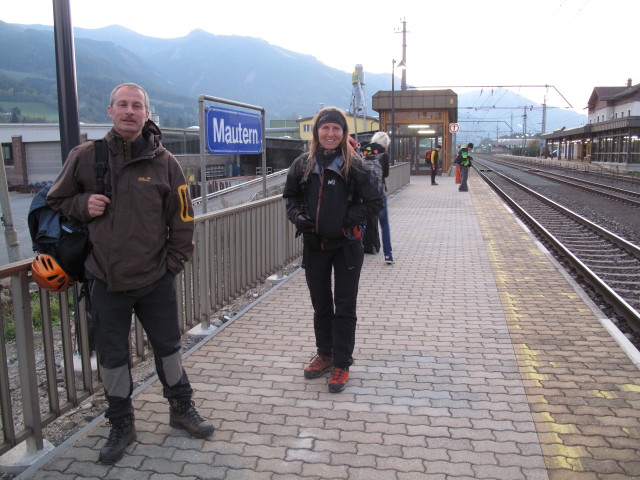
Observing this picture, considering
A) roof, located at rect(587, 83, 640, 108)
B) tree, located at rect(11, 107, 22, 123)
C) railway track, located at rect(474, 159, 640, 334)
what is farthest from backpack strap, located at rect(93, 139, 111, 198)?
tree, located at rect(11, 107, 22, 123)

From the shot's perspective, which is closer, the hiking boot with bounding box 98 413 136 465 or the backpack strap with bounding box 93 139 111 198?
the backpack strap with bounding box 93 139 111 198

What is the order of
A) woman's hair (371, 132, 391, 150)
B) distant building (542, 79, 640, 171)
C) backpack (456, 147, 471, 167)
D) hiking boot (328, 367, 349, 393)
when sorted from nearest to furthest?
hiking boot (328, 367, 349, 393) < woman's hair (371, 132, 391, 150) < backpack (456, 147, 471, 167) < distant building (542, 79, 640, 171)

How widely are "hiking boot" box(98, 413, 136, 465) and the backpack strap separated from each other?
4.00ft

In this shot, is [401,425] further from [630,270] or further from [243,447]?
[630,270]

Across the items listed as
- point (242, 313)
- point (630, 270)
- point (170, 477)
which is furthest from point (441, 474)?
point (630, 270)

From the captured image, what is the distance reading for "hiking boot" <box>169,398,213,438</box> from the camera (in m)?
3.19

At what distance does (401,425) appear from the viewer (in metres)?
3.35

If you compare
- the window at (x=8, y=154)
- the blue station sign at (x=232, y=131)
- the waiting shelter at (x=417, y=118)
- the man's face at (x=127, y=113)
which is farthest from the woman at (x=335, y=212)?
the window at (x=8, y=154)

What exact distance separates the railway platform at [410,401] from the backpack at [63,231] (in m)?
1.08

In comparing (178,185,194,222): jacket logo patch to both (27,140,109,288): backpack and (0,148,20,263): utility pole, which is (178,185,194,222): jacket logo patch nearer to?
(27,140,109,288): backpack

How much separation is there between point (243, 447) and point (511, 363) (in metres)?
2.25

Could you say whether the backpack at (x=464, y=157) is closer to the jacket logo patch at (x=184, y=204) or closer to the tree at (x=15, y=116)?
the jacket logo patch at (x=184, y=204)

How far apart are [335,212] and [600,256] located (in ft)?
23.9

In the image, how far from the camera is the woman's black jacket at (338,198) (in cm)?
366
